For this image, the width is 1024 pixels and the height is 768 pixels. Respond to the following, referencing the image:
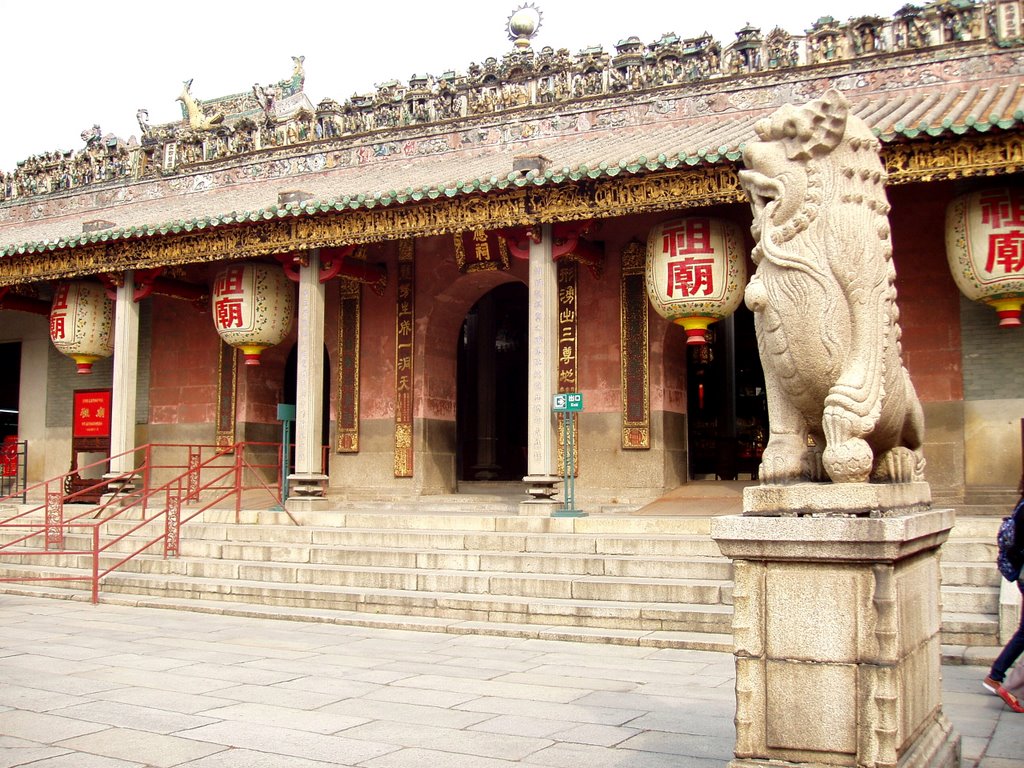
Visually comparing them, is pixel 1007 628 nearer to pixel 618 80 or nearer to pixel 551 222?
pixel 551 222

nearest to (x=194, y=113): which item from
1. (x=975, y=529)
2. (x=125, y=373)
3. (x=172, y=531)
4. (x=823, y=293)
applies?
(x=125, y=373)

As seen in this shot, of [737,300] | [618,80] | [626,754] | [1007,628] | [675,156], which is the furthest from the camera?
[618,80]

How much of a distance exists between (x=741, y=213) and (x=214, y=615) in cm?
671

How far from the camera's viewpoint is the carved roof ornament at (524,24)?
13.9m

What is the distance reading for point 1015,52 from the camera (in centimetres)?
1104

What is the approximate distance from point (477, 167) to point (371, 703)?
900 cm

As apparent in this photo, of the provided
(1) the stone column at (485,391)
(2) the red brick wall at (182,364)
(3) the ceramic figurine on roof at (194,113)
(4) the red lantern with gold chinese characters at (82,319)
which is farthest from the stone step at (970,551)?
(3) the ceramic figurine on roof at (194,113)

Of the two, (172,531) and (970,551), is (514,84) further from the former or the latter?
(970,551)

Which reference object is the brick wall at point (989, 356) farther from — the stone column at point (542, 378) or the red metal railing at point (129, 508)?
the red metal railing at point (129, 508)

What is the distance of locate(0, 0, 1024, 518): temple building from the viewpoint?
999cm

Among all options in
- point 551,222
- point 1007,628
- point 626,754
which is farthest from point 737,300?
point 626,754

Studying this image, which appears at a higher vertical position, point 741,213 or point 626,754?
point 741,213

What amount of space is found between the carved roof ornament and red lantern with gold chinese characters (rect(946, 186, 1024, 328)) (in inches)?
267

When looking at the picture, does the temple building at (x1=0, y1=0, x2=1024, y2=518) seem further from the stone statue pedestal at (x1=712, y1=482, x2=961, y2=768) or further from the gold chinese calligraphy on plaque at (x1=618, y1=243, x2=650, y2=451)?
the stone statue pedestal at (x1=712, y1=482, x2=961, y2=768)
